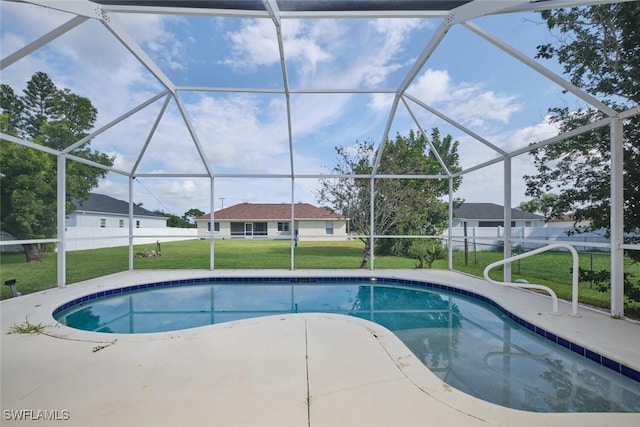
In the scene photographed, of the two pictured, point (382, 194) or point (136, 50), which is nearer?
point (136, 50)

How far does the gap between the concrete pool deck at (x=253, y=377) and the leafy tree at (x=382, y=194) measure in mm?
5021

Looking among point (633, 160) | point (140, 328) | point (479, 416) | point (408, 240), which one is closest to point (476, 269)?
point (408, 240)

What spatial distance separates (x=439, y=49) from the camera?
4.41 meters

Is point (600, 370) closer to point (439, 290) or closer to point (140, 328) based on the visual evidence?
point (439, 290)

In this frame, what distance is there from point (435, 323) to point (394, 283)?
7.18 feet

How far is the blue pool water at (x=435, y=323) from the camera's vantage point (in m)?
2.40

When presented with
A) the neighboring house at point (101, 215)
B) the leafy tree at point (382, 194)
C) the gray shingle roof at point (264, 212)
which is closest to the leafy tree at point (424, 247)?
the leafy tree at point (382, 194)

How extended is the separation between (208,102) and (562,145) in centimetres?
613

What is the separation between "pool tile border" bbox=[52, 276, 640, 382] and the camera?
8.72 feet

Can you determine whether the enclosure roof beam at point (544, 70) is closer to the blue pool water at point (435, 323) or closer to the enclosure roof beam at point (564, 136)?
the enclosure roof beam at point (564, 136)

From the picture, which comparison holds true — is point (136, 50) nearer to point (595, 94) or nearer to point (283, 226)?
point (595, 94)

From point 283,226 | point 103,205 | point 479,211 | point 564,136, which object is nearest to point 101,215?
point 103,205

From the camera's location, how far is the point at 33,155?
812 cm

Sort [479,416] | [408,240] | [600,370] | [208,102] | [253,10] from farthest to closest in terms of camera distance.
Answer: [408,240] < [208,102] < [253,10] < [600,370] < [479,416]
